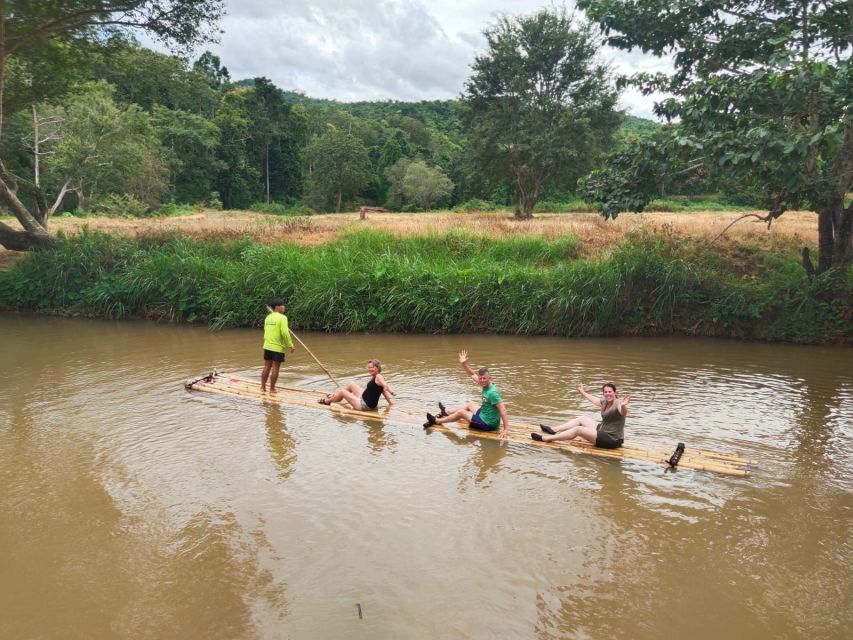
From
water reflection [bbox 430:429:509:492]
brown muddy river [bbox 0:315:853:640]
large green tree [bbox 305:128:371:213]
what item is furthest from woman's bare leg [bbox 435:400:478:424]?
large green tree [bbox 305:128:371:213]

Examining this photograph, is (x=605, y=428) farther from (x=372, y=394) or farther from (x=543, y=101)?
(x=543, y=101)

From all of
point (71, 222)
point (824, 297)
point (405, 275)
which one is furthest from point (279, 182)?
point (824, 297)

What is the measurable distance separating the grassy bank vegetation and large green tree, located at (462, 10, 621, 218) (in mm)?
12280

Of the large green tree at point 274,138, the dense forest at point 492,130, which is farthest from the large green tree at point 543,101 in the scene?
the large green tree at point 274,138

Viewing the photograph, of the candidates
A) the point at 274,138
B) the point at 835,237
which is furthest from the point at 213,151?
the point at 835,237

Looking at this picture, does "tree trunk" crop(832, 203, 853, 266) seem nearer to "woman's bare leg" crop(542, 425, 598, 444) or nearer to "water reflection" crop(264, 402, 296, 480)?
"woman's bare leg" crop(542, 425, 598, 444)

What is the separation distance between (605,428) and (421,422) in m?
2.52

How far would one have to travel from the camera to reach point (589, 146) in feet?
92.3

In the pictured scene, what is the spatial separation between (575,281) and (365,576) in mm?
10907

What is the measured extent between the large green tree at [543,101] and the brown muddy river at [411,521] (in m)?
20.1

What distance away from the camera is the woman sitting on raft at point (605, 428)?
7066 mm

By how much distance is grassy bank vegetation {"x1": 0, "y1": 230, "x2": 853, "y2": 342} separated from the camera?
46.4 feet

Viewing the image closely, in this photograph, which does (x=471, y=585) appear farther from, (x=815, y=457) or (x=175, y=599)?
(x=815, y=457)

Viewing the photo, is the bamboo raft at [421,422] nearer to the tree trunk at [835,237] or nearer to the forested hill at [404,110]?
the tree trunk at [835,237]
